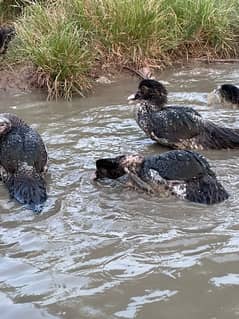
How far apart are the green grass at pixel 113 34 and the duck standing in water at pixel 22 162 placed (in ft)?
9.68

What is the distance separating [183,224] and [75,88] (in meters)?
5.31

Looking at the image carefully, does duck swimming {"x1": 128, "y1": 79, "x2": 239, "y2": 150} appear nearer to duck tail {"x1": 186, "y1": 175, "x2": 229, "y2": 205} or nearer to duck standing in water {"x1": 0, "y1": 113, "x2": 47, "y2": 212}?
duck standing in water {"x1": 0, "y1": 113, "x2": 47, "y2": 212}

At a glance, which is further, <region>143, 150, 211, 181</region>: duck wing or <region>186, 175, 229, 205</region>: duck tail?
<region>143, 150, 211, 181</region>: duck wing

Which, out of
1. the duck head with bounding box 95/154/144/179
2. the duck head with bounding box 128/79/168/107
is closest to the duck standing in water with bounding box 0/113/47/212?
the duck head with bounding box 95/154/144/179

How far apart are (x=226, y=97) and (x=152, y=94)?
1394 millimetres

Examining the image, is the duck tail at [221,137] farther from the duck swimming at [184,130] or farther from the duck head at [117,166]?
the duck head at [117,166]

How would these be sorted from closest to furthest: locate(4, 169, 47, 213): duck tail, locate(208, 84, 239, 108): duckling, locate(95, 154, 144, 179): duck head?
locate(4, 169, 47, 213): duck tail, locate(95, 154, 144, 179): duck head, locate(208, 84, 239, 108): duckling

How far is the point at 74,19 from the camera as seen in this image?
12078 millimetres

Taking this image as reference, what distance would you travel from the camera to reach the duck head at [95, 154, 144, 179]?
23.3 ft

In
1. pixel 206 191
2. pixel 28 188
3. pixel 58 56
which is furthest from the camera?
pixel 58 56

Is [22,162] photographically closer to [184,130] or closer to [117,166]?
[117,166]

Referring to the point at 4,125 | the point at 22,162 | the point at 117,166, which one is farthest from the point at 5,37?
the point at 117,166

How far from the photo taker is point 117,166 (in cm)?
720

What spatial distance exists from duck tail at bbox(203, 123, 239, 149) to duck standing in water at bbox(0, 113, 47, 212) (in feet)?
6.68
